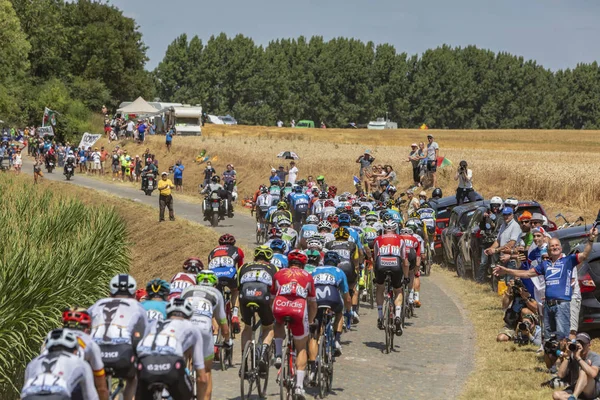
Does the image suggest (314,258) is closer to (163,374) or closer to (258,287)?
(258,287)

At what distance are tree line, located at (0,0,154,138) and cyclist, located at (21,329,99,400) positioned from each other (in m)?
73.0

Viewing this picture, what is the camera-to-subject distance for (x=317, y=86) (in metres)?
141

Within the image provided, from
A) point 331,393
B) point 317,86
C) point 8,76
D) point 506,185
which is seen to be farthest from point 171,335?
point 317,86

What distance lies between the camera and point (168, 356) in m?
8.96

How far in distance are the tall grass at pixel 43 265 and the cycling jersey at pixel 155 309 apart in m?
6.63

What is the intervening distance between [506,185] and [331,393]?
27433 mm

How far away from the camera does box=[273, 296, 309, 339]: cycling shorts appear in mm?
11961

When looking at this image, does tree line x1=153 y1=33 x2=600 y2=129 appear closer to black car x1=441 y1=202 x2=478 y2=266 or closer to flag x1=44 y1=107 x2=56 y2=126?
flag x1=44 y1=107 x2=56 y2=126

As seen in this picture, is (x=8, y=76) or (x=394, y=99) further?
(x=394, y=99)

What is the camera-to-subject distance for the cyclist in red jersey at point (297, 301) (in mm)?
11969

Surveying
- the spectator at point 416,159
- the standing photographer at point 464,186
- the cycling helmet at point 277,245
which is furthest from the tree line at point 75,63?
the cycling helmet at point 277,245

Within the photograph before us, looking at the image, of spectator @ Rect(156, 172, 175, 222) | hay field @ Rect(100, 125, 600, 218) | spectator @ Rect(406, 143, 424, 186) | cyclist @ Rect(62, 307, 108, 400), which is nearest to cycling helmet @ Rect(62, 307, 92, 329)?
cyclist @ Rect(62, 307, 108, 400)

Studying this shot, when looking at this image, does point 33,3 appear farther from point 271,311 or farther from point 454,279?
point 271,311

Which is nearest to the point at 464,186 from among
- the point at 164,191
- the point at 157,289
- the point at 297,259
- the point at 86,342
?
the point at 164,191
